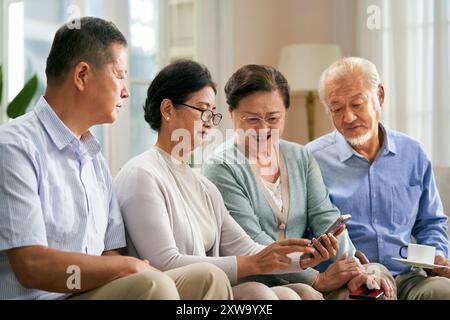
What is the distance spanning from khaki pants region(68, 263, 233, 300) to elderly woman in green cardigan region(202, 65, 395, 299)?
53 centimetres

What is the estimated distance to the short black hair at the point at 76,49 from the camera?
1665 mm

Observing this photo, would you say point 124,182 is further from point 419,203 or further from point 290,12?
point 290,12

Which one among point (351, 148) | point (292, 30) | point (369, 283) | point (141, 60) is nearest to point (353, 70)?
point (351, 148)

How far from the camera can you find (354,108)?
95.1 inches

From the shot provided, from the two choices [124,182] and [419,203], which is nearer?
[124,182]

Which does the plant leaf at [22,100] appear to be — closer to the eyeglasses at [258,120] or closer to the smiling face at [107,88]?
the eyeglasses at [258,120]

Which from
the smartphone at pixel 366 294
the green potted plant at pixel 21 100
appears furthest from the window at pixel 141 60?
the smartphone at pixel 366 294

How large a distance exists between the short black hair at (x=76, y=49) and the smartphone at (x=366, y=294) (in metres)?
0.97

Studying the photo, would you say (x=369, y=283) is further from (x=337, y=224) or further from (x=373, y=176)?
(x=373, y=176)

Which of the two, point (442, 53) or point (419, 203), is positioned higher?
point (442, 53)

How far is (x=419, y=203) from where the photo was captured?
2.43 meters

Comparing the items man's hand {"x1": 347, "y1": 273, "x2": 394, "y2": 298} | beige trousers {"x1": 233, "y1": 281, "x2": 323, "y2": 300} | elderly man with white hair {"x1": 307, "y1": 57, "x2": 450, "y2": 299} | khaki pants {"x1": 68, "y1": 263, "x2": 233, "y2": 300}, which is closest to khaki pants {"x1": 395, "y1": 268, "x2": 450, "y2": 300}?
elderly man with white hair {"x1": 307, "y1": 57, "x2": 450, "y2": 299}

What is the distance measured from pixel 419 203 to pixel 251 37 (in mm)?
2312

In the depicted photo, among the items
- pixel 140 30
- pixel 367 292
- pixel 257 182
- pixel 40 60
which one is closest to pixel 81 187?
pixel 257 182
